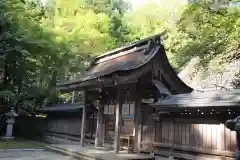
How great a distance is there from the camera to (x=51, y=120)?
2330 cm

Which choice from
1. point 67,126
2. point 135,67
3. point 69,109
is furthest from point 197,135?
point 67,126

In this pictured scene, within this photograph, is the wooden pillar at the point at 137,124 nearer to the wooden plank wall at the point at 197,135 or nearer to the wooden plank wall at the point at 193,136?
the wooden plank wall at the point at 193,136

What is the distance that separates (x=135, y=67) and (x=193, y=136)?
365cm

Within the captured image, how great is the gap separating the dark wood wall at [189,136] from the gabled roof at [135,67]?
1.96 meters

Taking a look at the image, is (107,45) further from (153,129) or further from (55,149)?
(153,129)

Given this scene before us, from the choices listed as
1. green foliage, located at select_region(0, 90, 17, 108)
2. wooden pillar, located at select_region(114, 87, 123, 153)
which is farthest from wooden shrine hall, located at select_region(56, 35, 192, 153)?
green foliage, located at select_region(0, 90, 17, 108)

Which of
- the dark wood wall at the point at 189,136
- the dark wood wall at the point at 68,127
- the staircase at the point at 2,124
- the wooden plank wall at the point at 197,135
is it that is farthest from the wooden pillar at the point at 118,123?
the staircase at the point at 2,124

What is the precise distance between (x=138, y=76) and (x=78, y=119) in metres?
8.33

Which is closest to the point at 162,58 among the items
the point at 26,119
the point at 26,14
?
the point at 26,14

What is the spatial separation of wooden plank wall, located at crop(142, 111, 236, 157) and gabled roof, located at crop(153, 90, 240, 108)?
723mm

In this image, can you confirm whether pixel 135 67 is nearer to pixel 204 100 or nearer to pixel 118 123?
pixel 118 123

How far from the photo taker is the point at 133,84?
13141mm

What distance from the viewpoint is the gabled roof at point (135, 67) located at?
11862 millimetres

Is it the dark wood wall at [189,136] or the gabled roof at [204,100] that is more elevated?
the gabled roof at [204,100]
